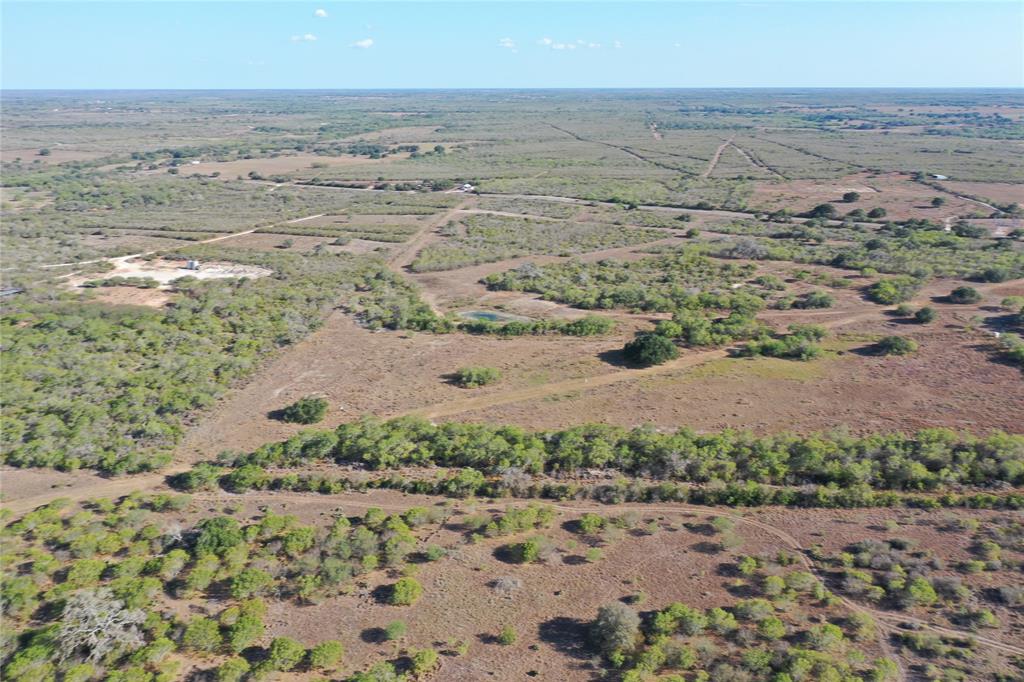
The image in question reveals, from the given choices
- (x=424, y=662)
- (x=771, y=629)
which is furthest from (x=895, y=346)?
(x=424, y=662)

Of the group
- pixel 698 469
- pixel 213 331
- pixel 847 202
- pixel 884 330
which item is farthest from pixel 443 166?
pixel 698 469

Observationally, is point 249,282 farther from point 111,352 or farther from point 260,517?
point 260,517

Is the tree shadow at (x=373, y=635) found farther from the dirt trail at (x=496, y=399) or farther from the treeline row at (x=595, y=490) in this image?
the dirt trail at (x=496, y=399)

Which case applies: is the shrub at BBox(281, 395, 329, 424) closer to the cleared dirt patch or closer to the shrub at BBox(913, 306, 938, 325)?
the cleared dirt patch

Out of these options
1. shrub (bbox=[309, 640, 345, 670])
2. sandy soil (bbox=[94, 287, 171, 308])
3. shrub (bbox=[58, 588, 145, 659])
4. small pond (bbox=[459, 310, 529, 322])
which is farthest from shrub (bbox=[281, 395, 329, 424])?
sandy soil (bbox=[94, 287, 171, 308])

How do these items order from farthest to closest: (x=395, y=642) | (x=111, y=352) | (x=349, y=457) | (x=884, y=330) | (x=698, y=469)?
(x=884, y=330) → (x=111, y=352) → (x=349, y=457) → (x=698, y=469) → (x=395, y=642)
